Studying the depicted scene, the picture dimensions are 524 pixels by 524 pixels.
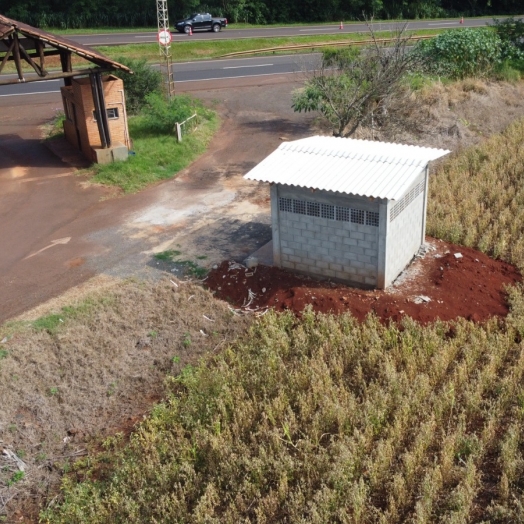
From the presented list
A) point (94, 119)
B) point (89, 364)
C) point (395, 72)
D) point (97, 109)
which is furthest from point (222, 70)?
point (89, 364)

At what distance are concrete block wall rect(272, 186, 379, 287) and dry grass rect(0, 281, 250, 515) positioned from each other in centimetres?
192

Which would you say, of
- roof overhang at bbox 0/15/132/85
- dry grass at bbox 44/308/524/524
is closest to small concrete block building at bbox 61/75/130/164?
roof overhang at bbox 0/15/132/85

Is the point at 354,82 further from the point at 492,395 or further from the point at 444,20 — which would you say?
the point at 444,20

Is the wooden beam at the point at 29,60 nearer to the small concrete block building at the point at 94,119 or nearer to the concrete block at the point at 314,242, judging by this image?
the small concrete block building at the point at 94,119

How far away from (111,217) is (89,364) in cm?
672

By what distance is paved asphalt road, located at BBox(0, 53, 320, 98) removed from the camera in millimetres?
31672

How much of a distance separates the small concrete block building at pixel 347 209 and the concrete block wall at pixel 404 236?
20mm

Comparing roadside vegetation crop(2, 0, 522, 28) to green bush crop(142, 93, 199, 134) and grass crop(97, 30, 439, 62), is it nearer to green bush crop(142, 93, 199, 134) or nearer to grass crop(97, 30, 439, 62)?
grass crop(97, 30, 439, 62)

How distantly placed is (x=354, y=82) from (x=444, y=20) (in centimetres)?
3601

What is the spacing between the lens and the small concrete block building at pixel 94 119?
69.5 ft

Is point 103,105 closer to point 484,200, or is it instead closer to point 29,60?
point 29,60

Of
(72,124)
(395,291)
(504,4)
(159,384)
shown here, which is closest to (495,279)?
(395,291)

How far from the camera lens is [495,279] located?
44.1 ft

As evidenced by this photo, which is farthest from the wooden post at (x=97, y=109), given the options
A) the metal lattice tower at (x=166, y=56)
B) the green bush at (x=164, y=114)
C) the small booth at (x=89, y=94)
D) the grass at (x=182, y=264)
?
the grass at (x=182, y=264)
